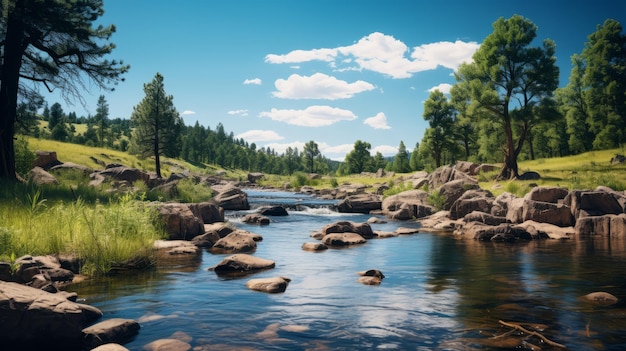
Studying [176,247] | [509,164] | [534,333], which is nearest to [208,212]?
[176,247]

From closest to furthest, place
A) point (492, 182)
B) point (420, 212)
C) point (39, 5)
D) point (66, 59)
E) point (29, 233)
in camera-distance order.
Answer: point (29, 233) < point (39, 5) < point (66, 59) < point (420, 212) < point (492, 182)

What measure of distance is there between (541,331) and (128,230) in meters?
11.1

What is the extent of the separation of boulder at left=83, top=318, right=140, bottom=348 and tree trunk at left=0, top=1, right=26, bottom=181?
16978 mm

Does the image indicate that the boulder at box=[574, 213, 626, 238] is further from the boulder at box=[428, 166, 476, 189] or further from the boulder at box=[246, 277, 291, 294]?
the boulder at box=[246, 277, 291, 294]

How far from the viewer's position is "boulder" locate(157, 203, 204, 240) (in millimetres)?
17486

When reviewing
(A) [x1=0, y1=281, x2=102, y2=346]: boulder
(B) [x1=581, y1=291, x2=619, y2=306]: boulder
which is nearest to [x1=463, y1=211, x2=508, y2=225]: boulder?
(B) [x1=581, y1=291, x2=619, y2=306]: boulder

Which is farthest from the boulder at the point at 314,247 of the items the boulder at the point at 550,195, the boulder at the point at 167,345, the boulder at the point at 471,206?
the boulder at the point at 550,195

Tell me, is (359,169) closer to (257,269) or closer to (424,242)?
(424,242)

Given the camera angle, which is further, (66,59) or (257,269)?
(66,59)

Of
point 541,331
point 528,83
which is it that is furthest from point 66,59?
point 528,83

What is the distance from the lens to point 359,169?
4803 inches

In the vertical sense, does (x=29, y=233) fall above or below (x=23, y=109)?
below

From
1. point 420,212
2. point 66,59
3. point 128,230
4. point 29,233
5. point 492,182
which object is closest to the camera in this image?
point 29,233

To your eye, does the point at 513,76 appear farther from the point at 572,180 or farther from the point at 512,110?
the point at 572,180
